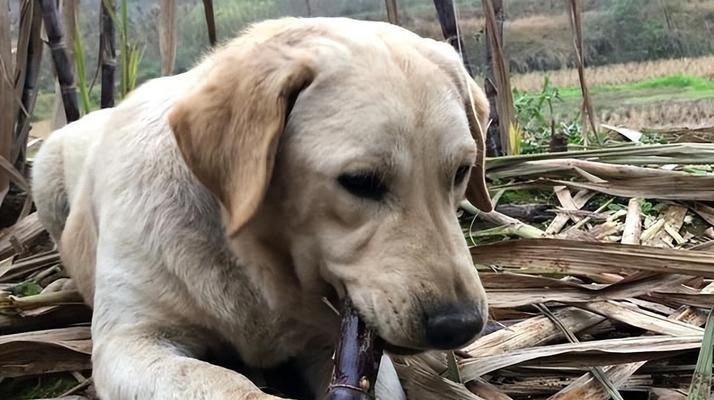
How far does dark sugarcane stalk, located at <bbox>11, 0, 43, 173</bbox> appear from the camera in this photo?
235 centimetres

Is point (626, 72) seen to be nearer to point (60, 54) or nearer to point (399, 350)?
point (60, 54)

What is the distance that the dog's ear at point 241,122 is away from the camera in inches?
45.7

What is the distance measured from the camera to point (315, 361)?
1.45m

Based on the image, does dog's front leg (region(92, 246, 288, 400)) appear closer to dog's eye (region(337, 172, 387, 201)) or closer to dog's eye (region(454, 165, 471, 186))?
dog's eye (region(337, 172, 387, 201))

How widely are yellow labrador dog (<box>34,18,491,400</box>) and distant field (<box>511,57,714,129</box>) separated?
5.36 feet

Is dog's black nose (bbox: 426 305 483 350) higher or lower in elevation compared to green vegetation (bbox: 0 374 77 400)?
higher

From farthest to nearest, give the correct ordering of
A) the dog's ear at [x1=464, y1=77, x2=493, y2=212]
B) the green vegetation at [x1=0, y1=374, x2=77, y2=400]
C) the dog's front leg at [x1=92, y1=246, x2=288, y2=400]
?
the green vegetation at [x1=0, y1=374, x2=77, y2=400]
the dog's ear at [x1=464, y1=77, x2=493, y2=212]
the dog's front leg at [x1=92, y1=246, x2=288, y2=400]

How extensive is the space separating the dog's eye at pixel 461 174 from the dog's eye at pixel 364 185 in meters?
0.14

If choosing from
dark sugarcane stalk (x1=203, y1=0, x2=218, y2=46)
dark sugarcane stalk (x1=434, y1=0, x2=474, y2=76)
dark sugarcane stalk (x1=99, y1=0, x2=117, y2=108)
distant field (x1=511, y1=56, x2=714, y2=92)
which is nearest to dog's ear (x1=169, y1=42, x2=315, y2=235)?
dark sugarcane stalk (x1=203, y1=0, x2=218, y2=46)

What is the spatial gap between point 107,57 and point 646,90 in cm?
174

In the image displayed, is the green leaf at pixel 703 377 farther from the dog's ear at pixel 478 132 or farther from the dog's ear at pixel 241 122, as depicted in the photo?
the dog's ear at pixel 241 122

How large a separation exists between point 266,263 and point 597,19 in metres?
1.98

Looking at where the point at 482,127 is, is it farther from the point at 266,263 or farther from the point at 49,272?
the point at 49,272

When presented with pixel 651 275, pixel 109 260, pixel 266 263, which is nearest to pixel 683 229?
pixel 651 275
